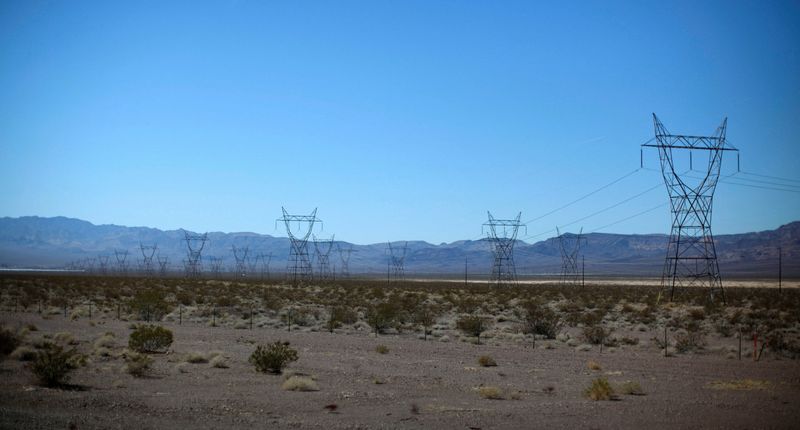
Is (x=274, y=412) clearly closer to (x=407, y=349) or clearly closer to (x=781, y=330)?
(x=407, y=349)

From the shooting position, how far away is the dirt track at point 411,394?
1639 centimetres

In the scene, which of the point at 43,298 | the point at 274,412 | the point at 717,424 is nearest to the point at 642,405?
the point at 717,424

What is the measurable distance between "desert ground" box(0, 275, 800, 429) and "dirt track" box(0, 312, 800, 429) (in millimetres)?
61

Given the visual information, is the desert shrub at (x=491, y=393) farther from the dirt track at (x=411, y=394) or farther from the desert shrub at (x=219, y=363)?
the desert shrub at (x=219, y=363)

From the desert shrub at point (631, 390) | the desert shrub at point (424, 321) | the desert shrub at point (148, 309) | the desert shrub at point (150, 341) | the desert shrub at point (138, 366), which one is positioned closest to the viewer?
the desert shrub at point (631, 390)

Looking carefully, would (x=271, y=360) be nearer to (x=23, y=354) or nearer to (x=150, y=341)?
(x=150, y=341)

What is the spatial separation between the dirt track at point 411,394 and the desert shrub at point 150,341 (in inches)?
31.8

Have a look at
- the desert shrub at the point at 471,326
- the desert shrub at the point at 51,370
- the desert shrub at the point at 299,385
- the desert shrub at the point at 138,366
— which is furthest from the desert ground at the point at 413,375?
the desert shrub at the point at 471,326

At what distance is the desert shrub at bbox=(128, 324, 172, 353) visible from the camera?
27.2m

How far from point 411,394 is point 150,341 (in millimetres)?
13028

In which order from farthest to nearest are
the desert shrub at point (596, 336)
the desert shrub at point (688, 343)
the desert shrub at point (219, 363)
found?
the desert shrub at point (596, 336) → the desert shrub at point (688, 343) → the desert shrub at point (219, 363)

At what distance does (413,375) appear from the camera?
928 inches

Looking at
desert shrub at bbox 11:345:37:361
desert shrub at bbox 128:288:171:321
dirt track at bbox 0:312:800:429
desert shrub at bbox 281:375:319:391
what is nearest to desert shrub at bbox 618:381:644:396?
dirt track at bbox 0:312:800:429

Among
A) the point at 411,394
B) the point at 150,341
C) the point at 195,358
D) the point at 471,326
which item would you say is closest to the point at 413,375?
the point at 411,394
